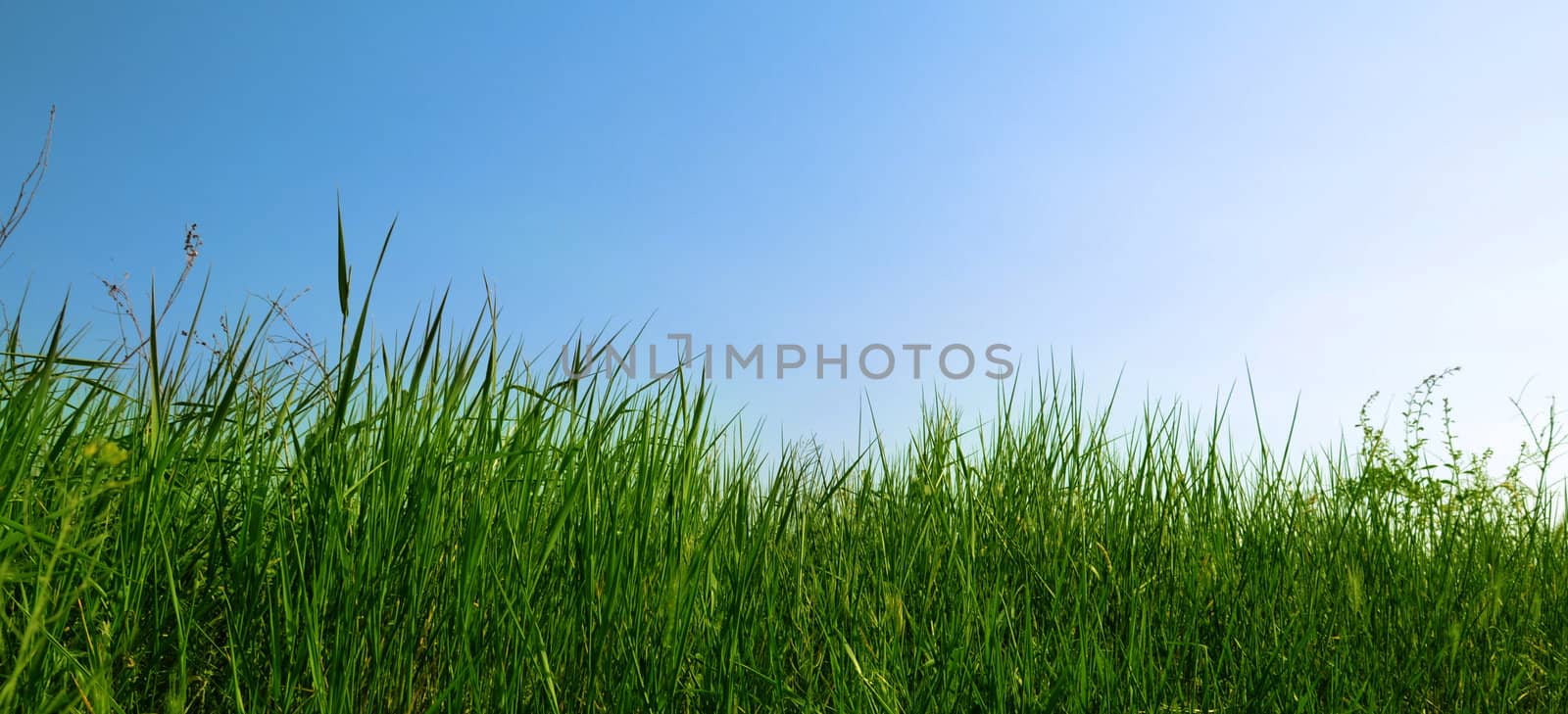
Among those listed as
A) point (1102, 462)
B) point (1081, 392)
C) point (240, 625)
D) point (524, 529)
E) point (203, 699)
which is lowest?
point (203, 699)

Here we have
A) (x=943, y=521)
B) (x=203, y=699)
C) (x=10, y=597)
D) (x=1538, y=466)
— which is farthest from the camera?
(x=1538, y=466)

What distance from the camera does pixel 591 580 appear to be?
6.39ft

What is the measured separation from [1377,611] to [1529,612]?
72 centimetres

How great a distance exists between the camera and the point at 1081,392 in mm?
3113

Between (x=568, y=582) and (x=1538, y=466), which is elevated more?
(x=1538, y=466)

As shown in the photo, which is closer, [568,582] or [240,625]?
[240,625]

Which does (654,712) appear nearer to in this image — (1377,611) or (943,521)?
(943,521)

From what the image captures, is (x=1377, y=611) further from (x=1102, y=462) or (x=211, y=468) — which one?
(x=211, y=468)

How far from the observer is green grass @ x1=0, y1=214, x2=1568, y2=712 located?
1821 mm

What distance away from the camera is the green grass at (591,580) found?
1821 millimetres

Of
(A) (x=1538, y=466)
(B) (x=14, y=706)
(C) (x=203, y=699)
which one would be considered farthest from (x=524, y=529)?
(A) (x=1538, y=466)

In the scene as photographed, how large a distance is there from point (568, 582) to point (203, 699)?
0.81 meters

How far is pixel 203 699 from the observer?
2.01 meters

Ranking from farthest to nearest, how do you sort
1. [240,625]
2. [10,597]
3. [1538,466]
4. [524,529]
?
[1538,466] < [524,529] < [240,625] < [10,597]
